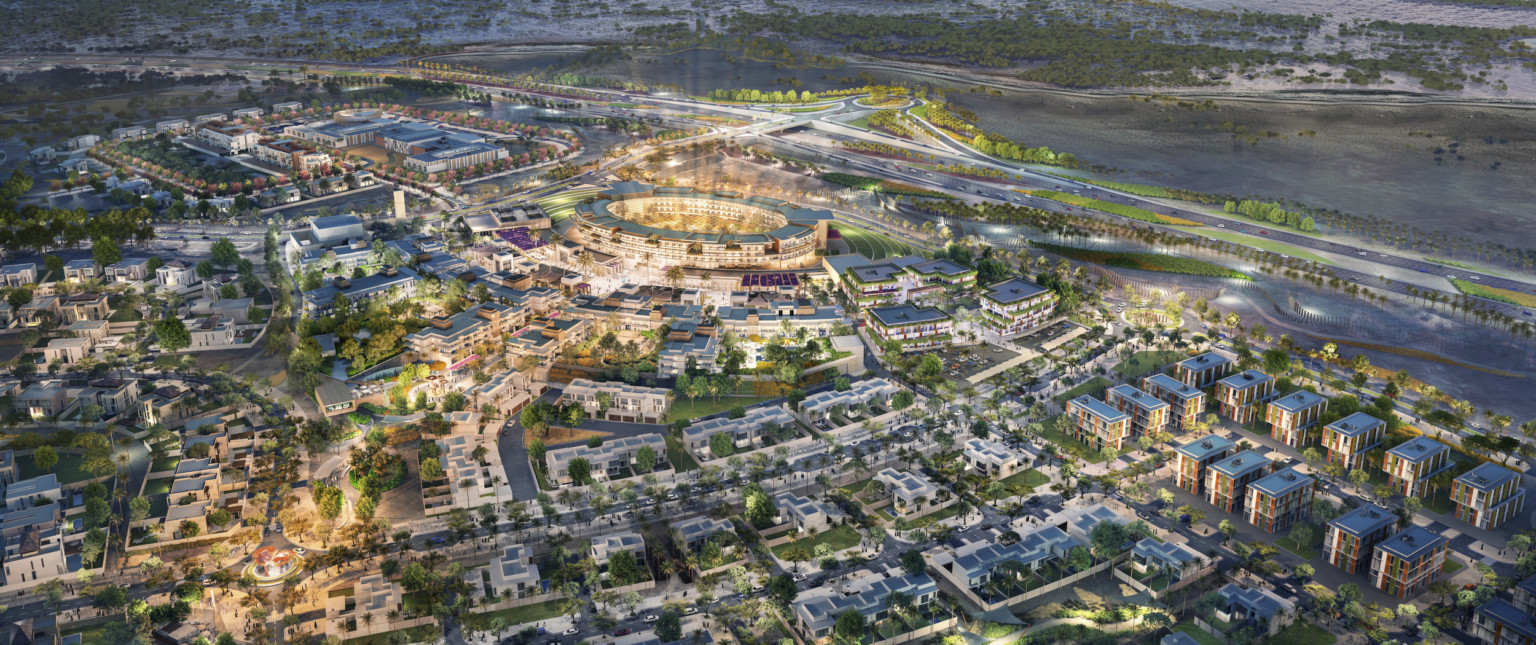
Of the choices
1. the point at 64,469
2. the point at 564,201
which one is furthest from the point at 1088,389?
the point at 64,469

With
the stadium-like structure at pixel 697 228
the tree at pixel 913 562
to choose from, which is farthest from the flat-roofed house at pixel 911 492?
the stadium-like structure at pixel 697 228

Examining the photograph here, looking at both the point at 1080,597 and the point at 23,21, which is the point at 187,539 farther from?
the point at 23,21

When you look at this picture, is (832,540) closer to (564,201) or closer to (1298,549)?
(1298,549)

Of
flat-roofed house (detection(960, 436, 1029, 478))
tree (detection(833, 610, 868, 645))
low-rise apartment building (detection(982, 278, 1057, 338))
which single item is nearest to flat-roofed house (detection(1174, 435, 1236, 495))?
flat-roofed house (detection(960, 436, 1029, 478))

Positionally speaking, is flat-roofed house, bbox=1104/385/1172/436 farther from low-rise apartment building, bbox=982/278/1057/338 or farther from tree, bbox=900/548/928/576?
tree, bbox=900/548/928/576

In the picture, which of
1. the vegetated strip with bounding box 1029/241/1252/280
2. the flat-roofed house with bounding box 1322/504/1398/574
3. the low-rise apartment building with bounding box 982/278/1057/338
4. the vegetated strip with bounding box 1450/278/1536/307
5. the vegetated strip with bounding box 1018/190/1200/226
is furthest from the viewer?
the vegetated strip with bounding box 1018/190/1200/226

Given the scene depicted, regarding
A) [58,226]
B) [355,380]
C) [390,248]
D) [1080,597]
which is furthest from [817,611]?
[58,226]
